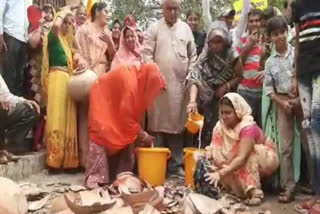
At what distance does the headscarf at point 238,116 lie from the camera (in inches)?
200

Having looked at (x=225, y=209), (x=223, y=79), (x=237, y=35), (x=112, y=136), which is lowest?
(x=225, y=209)

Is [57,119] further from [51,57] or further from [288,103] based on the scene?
[288,103]

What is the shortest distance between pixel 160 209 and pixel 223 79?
1.80 meters

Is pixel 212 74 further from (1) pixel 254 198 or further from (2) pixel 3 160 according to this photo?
(2) pixel 3 160

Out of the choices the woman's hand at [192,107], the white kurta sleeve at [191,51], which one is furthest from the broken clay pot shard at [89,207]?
the white kurta sleeve at [191,51]

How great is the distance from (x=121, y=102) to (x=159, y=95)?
634 millimetres

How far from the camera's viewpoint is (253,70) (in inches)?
222

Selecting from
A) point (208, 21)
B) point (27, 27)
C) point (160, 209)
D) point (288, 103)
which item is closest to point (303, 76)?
point (288, 103)

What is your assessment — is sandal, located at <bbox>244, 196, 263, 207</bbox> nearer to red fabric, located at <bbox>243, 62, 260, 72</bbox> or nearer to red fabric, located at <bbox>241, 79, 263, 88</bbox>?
red fabric, located at <bbox>241, 79, 263, 88</bbox>

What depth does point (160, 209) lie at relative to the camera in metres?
4.40

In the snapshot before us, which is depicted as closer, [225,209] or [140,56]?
[225,209]

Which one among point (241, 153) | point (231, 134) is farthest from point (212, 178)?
point (231, 134)

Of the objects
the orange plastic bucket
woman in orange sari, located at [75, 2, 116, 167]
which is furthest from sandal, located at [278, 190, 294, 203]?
woman in orange sari, located at [75, 2, 116, 167]

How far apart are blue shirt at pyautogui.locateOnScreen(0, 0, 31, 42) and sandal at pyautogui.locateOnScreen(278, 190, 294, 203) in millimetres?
2917
